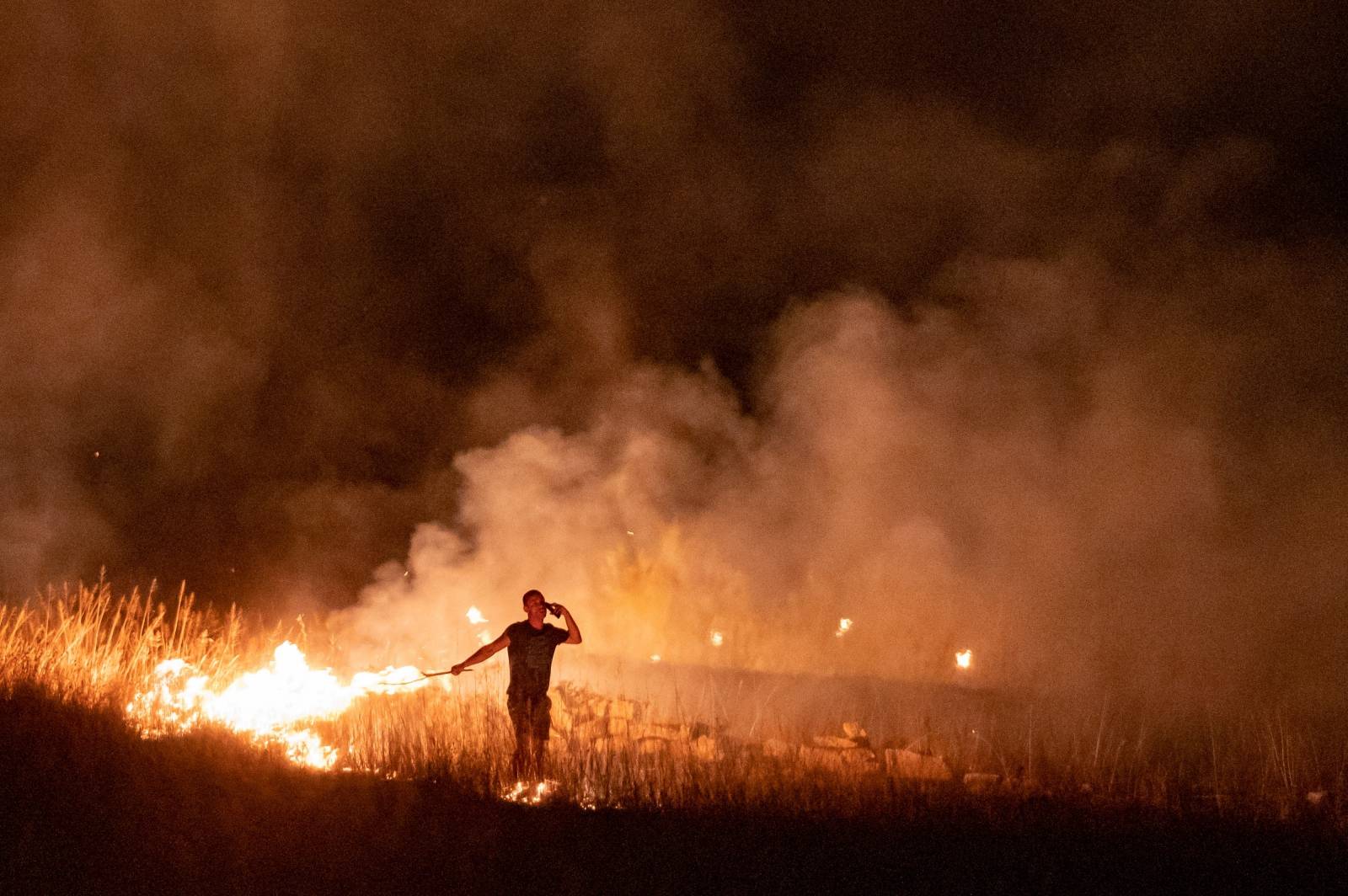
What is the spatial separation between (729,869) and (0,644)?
6.66 metres

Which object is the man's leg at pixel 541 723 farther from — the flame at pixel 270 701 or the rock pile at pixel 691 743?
the flame at pixel 270 701

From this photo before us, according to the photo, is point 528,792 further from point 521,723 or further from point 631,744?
point 631,744

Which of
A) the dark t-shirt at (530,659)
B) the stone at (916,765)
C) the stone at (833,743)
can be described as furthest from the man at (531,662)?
the stone at (916,765)

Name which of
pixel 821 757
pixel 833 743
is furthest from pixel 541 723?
pixel 833 743

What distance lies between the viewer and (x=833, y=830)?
591 centimetres

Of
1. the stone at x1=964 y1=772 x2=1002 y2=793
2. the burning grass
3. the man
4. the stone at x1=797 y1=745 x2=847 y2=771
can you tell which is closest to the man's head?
the man

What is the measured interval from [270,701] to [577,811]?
4.42 m

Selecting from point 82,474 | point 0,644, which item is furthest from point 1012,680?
point 82,474

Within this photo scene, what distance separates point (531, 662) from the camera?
7.83 metres

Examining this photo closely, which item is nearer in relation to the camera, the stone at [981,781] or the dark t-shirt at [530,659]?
the stone at [981,781]

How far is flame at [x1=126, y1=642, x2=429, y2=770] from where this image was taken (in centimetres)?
754

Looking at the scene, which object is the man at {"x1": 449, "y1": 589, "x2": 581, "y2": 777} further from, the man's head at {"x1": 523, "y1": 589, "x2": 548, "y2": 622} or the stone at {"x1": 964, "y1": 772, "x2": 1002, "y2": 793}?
the stone at {"x1": 964, "y1": 772, "x2": 1002, "y2": 793}

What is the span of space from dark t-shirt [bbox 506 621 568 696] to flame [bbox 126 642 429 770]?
79cm

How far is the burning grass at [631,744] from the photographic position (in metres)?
6.70
